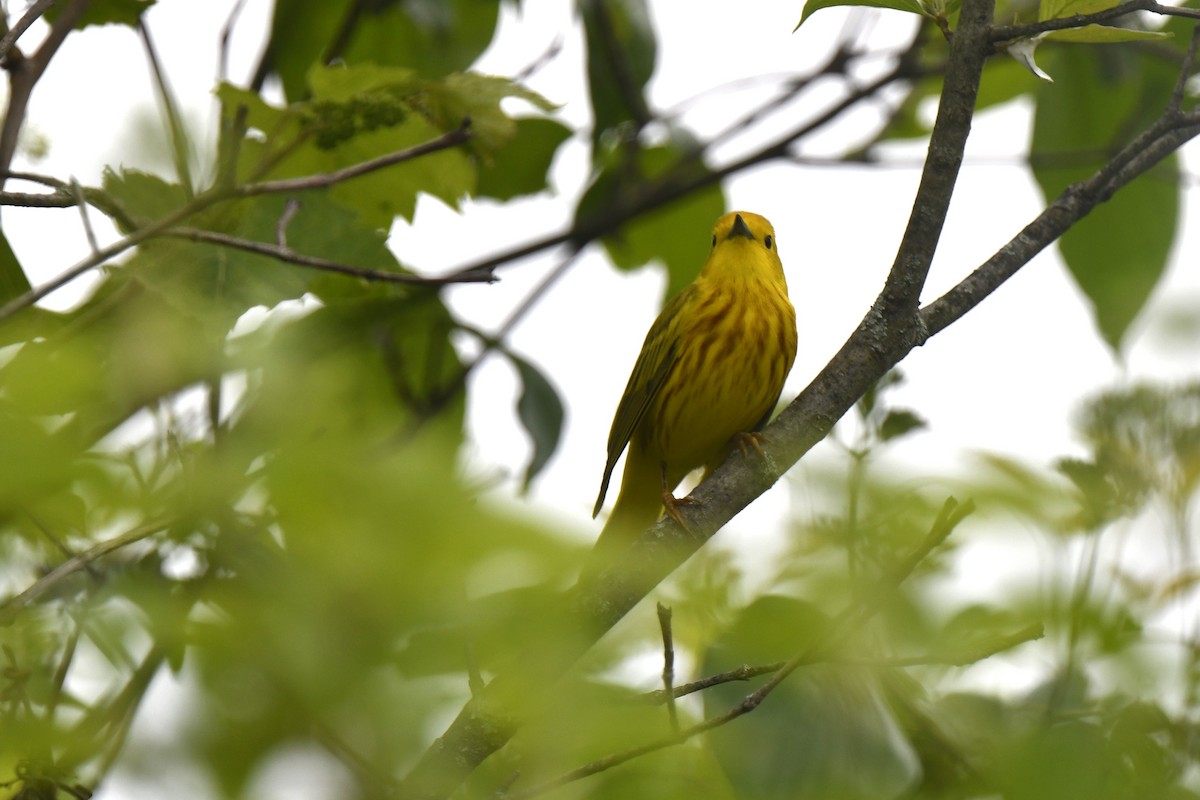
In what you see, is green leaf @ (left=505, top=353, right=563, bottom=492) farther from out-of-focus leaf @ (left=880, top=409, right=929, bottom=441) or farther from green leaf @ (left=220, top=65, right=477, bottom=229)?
out-of-focus leaf @ (left=880, top=409, right=929, bottom=441)

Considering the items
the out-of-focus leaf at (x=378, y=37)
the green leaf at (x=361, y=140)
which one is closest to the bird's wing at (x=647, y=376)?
the out-of-focus leaf at (x=378, y=37)

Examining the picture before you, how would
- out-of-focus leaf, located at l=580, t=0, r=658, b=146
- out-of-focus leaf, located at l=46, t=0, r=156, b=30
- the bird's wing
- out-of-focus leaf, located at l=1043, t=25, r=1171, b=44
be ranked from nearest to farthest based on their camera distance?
out-of-focus leaf, located at l=1043, t=25, r=1171, b=44
out-of-focus leaf, located at l=46, t=0, r=156, b=30
out-of-focus leaf, located at l=580, t=0, r=658, b=146
the bird's wing

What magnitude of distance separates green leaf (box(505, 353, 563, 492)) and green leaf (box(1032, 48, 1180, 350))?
1491 mm

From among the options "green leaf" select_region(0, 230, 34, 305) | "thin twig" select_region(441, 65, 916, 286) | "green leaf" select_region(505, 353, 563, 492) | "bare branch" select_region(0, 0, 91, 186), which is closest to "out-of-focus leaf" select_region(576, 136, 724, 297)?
"thin twig" select_region(441, 65, 916, 286)

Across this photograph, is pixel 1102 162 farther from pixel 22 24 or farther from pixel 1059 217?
pixel 22 24

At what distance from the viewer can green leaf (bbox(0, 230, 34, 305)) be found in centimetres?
212

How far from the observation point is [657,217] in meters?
4.22

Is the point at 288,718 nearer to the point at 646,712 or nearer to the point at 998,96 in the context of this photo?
the point at 646,712

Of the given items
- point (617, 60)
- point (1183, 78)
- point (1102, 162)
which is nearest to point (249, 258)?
point (1183, 78)

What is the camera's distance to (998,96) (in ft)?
13.2

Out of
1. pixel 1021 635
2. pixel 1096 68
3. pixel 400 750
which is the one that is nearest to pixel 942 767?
pixel 1021 635

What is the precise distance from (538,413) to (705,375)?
1.79 ft

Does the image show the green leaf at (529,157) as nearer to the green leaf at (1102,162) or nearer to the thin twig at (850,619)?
the green leaf at (1102,162)

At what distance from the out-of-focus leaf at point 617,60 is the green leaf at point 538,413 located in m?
0.78
